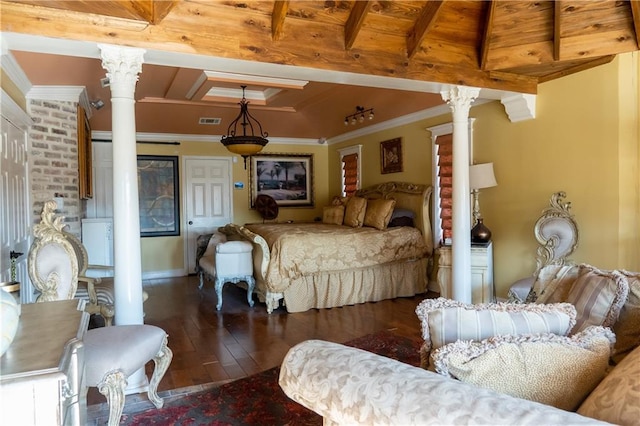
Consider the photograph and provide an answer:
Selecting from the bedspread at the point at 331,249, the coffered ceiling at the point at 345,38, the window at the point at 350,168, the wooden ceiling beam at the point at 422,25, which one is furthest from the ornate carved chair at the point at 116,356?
the window at the point at 350,168

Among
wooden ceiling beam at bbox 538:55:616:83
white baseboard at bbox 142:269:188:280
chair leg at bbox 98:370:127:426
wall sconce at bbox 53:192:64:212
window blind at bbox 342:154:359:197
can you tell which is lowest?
white baseboard at bbox 142:269:188:280

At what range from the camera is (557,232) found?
3.96 metres

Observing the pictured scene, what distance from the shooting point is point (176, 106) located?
6465 mm

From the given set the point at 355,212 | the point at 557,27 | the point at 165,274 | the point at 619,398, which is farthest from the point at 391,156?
the point at 619,398

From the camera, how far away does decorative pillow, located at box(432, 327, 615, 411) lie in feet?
3.75

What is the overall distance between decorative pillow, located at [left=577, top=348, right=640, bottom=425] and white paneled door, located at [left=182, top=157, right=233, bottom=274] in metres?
7.20

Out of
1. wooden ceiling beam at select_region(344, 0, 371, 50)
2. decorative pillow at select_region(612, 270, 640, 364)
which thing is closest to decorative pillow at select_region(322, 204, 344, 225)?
wooden ceiling beam at select_region(344, 0, 371, 50)

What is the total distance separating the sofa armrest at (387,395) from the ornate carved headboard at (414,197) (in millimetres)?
4634

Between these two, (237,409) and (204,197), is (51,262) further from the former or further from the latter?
(204,197)

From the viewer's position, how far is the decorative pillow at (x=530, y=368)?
1143mm

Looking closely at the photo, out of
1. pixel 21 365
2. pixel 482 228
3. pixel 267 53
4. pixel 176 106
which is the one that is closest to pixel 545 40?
pixel 482 228

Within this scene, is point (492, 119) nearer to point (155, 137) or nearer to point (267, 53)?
point (267, 53)

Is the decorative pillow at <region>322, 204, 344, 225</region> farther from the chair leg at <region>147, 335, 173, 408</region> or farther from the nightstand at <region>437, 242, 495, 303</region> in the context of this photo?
the chair leg at <region>147, 335, 173, 408</region>

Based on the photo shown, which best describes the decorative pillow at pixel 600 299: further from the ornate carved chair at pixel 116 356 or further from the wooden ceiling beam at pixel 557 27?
the wooden ceiling beam at pixel 557 27
